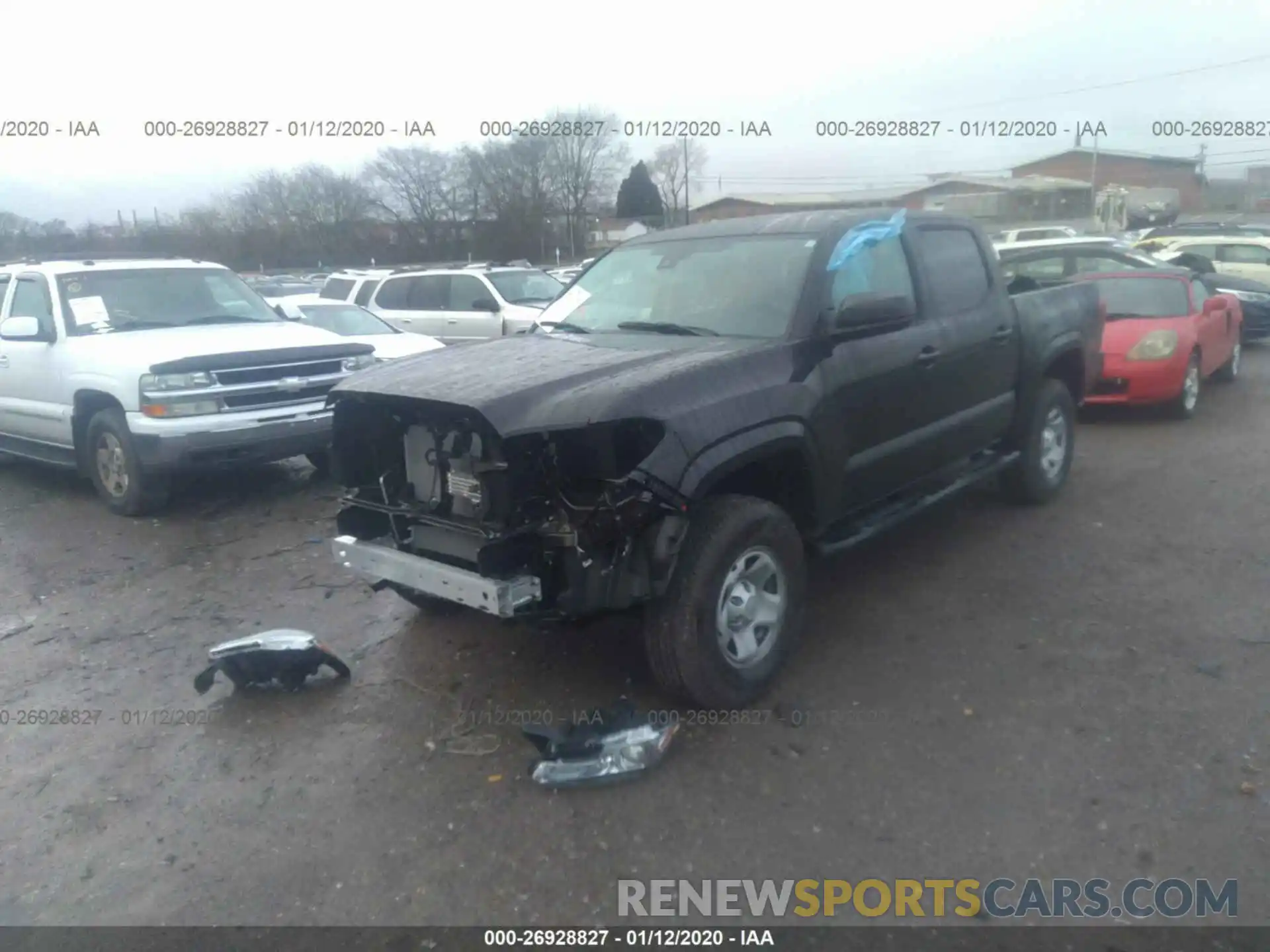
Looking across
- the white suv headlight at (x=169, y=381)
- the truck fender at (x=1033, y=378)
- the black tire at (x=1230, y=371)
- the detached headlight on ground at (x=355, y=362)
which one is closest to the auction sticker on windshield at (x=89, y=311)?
the white suv headlight at (x=169, y=381)

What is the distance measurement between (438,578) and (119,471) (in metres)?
4.58

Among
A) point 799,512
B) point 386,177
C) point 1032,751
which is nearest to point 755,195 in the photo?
point 799,512

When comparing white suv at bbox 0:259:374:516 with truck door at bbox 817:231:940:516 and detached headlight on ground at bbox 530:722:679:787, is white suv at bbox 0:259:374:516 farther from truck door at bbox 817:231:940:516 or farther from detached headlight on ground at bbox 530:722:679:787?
detached headlight on ground at bbox 530:722:679:787

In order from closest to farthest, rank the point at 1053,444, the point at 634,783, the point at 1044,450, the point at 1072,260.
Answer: the point at 634,783 < the point at 1044,450 < the point at 1053,444 < the point at 1072,260

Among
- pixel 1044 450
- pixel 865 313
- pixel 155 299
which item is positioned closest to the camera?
pixel 865 313

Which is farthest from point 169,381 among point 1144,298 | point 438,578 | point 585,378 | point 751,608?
point 1144,298

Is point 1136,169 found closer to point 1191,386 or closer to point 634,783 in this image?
point 1191,386

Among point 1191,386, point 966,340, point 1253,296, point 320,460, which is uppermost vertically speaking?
point 966,340

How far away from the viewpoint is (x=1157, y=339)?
892 centimetres

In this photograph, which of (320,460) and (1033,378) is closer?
(1033,378)

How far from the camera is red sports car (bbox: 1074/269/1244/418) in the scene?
8.91m

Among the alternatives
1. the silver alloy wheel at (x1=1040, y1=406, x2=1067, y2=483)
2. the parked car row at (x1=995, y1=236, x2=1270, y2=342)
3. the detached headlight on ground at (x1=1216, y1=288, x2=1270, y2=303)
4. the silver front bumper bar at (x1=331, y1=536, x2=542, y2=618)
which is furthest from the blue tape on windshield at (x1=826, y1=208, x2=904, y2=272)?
the detached headlight on ground at (x1=1216, y1=288, x2=1270, y2=303)

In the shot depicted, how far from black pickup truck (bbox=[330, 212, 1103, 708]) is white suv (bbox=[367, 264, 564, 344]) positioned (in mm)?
8280

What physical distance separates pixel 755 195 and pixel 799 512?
12.1 m
